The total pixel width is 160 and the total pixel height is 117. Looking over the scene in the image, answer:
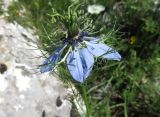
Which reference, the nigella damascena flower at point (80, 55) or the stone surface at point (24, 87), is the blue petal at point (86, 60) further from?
the stone surface at point (24, 87)

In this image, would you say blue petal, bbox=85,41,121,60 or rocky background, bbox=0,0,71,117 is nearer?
blue petal, bbox=85,41,121,60

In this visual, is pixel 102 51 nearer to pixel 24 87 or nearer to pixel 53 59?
pixel 53 59

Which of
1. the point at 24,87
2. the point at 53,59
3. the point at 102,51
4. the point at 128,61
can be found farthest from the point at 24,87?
the point at 128,61

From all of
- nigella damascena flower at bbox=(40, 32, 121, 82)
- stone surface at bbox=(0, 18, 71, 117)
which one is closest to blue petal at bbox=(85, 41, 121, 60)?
nigella damascena flower at bbox=(40, 32, 121, 82)

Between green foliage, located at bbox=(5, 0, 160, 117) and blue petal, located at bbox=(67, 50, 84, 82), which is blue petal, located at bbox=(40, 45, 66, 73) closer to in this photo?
blue petal, located at bbox=(67, 50, 84, 82)

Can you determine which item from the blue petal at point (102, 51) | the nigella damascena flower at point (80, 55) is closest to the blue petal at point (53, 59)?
the nigella damascena flower at point (80, 55)

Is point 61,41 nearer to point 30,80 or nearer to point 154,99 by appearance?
point 30,80
